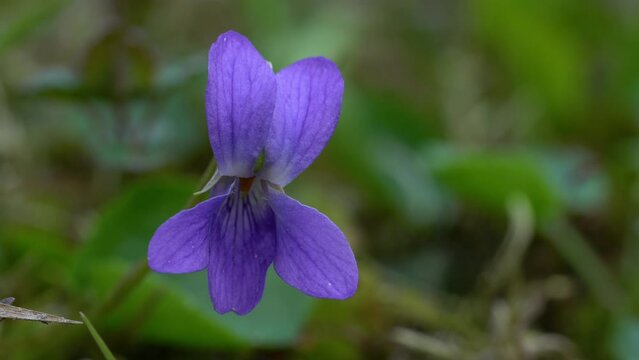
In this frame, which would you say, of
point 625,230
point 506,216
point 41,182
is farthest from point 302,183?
point 625,230

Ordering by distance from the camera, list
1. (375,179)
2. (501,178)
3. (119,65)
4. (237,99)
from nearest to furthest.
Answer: (237,99)
(119,65)
(501,178)
(375,179)

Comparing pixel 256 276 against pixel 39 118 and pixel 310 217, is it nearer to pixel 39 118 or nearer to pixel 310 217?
pixel 310 217

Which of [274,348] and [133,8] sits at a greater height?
[133,8]

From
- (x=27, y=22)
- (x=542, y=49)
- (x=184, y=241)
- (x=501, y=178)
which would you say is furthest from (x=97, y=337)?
(x=542, y=49)

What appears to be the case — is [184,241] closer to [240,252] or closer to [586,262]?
[240,252]

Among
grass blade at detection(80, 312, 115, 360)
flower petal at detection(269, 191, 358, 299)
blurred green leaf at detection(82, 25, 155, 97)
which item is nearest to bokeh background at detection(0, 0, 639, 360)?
blurred green leaf at detection(82, 25, 155, 97)

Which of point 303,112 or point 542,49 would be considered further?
point 542,49

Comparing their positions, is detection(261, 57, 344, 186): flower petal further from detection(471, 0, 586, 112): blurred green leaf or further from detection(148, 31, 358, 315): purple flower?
detection(471, 0, 586, 112): blurred green leaf
